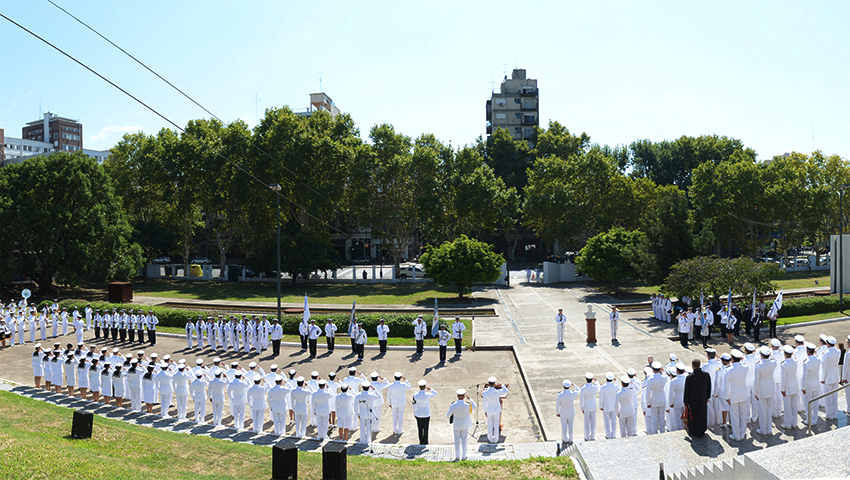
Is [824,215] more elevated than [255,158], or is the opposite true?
[255,158]

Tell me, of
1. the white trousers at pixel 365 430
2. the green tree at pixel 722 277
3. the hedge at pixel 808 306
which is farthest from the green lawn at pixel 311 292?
the white trousers at pixel 365 430

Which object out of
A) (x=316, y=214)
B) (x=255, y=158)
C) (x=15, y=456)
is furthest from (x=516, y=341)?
(x=255, y=158)

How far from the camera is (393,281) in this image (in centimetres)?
4581

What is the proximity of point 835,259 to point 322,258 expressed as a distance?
34696 millimetres

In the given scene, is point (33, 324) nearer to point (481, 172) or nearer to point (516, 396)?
point (516, 396)

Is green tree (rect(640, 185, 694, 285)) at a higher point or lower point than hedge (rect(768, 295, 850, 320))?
higher

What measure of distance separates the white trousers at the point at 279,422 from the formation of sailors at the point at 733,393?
6.10 m

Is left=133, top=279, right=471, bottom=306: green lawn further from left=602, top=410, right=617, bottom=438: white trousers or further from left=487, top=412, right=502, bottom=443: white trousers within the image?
left=602, top=410, right=617, bottom=438: white trousers

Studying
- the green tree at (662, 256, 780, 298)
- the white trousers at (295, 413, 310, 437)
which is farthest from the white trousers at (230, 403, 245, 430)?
the green tree at (662, 256, 780, 298)

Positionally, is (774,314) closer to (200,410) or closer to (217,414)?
(217,414)

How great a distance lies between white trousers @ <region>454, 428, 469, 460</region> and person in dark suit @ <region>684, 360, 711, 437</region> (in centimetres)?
429

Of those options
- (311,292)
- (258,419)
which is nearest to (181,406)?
(258,419)

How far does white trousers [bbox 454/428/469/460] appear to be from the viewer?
1022 centimetres

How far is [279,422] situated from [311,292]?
2984 cm
